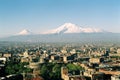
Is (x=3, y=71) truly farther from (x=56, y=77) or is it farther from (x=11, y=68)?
(x=56, y=77)

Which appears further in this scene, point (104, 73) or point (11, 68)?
point (11, 68)

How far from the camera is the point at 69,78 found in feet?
135

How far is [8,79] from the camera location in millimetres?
39969

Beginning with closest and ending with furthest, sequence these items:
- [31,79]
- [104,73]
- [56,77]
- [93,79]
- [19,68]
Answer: [31,79] → [93,79] → [104,73] → [56,77] → [19,68]

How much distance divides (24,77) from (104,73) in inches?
426

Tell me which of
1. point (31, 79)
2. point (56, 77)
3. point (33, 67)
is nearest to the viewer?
point (31, 79)

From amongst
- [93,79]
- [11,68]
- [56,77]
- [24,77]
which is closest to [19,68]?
[11,68]

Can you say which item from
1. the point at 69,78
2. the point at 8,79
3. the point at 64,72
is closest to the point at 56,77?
the point at 64,72

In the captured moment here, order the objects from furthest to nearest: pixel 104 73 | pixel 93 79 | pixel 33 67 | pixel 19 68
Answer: pixel 33 67
pixel 19 68
pixel 104 73
pixel 93 79

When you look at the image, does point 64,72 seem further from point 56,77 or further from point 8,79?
point 8,79

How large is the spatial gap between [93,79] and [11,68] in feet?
56.6

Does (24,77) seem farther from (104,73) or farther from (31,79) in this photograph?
(104,73)

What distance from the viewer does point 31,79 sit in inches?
1518

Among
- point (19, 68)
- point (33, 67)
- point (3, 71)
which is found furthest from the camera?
point (33, 67)
